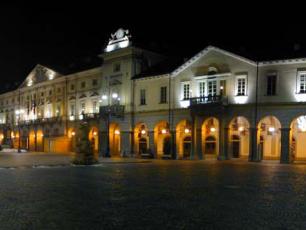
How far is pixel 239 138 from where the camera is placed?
43719 millimetres

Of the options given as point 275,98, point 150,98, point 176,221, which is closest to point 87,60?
point 150,98

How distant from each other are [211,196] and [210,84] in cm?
2905

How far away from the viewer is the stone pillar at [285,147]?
121 feet

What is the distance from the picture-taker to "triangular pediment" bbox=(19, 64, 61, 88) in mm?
65981

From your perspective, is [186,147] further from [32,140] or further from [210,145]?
[32,140]

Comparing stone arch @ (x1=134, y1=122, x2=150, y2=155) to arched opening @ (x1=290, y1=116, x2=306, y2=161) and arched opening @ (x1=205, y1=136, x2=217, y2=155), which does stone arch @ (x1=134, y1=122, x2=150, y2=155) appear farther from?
arched opening @ (x1=290, y1=116, x2=306, y2=161)

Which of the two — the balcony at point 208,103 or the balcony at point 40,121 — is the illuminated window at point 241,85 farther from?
the balcony at point 40,121

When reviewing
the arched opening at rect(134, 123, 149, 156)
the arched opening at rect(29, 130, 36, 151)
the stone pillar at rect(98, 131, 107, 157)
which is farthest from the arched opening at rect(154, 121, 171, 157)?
the arched opening at rect(29, 130, 36, 151)

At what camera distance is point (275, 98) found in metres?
37.9

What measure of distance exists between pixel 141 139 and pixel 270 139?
15.9 meters

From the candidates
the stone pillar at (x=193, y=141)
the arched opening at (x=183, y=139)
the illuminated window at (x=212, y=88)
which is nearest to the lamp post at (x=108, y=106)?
the arched opening at (x=183, y=139)

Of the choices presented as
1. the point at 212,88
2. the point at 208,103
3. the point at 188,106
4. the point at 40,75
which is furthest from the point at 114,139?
the point at 40,75

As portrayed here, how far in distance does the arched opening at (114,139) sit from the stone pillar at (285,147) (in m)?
22.2

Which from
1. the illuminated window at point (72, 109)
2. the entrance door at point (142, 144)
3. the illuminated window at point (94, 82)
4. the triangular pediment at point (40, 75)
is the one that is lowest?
the entrance door at point (142, 144)
